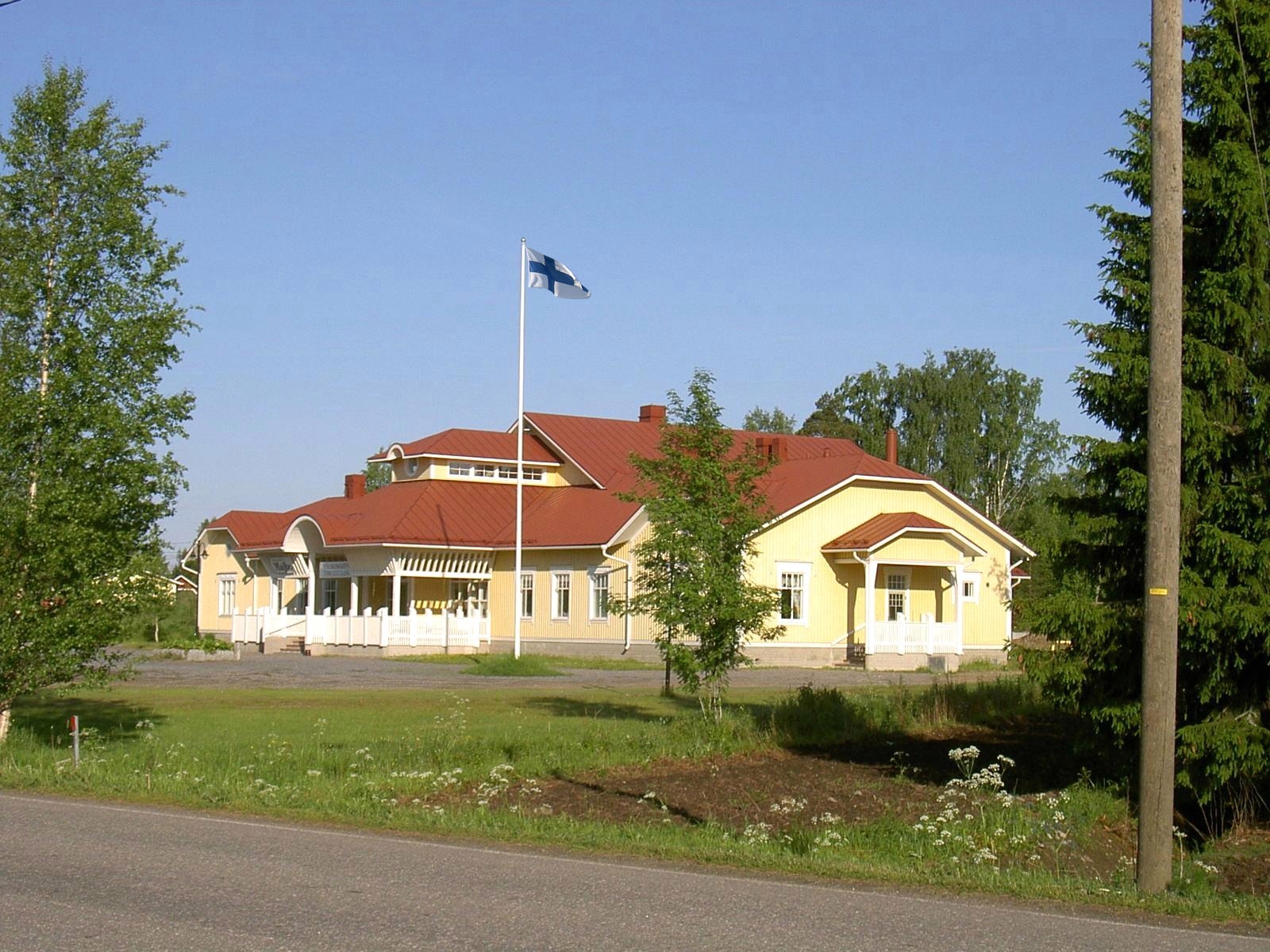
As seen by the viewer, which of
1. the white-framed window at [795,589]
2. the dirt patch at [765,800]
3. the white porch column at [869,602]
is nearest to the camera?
the dirt patch at [765,800]

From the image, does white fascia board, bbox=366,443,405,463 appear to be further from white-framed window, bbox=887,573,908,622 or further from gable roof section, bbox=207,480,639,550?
white-framed window, bbox=887,573,908,622

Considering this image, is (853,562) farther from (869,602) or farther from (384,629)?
(384,629)

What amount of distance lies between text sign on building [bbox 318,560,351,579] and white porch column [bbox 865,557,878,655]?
1704cm

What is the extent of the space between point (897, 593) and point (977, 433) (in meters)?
34.4

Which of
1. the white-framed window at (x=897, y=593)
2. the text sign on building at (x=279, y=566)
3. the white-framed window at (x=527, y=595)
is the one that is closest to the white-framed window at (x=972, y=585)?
the white-framed window at (x=897, y=593)

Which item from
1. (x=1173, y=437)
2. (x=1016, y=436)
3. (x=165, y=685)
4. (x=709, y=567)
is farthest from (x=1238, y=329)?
(x=1016, y=436)

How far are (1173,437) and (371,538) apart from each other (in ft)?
120

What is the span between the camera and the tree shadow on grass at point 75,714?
69.1 feet

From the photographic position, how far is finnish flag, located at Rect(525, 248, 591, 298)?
41.5 metres

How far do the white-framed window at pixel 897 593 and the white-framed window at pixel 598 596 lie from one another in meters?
8.52

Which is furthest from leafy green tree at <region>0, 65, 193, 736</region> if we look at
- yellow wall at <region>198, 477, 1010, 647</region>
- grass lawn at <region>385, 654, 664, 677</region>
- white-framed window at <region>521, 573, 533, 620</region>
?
white-framed window at <region>521, 573, 533, 620</region>

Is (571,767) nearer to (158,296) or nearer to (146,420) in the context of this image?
(146,420)

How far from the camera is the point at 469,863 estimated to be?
34.6 feet

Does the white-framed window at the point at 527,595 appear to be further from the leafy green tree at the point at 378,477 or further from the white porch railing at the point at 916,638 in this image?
the leafy green tree at the point at 378,477
